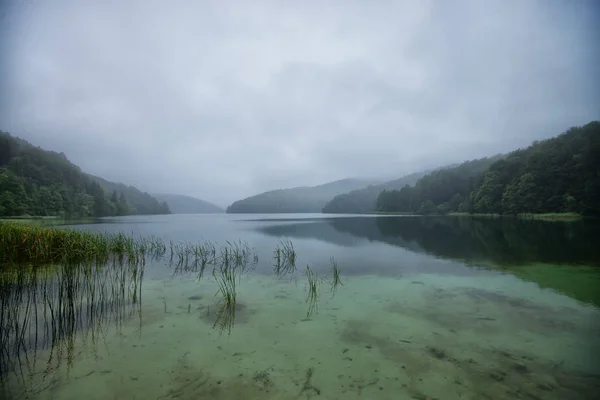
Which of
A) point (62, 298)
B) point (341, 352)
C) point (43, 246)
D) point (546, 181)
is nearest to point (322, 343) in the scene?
point (341, 352)

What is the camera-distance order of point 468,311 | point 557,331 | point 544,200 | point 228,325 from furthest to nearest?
point 544,200 < point 468,311 < point 228,325 < point 557,331

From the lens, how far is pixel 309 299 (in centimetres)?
1023

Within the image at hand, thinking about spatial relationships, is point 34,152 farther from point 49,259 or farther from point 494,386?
point 494,386

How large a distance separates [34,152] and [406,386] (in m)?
54.8

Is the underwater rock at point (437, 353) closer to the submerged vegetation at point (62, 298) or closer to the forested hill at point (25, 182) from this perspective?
the submerged vegetation at point (62, 298)

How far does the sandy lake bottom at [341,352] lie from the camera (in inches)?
181

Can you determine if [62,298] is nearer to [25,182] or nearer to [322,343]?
[322,343]

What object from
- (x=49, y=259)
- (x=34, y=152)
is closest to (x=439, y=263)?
(x=49, y=259)

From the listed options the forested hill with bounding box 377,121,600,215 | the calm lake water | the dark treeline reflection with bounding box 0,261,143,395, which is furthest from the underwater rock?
the forested hill with bounding box 377,121,600,215

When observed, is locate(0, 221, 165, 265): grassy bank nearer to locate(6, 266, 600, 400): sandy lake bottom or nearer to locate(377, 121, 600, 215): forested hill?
locate(6, 266, 600, 400): sandy lake bottom

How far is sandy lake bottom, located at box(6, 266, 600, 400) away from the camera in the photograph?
461 centimetres

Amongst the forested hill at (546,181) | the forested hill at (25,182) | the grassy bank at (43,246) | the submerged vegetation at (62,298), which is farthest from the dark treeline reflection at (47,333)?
the forested hill at (546,181)

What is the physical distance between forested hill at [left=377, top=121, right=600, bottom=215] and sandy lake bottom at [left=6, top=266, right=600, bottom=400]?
68.2 m

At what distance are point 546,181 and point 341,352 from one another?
91.4 metres
